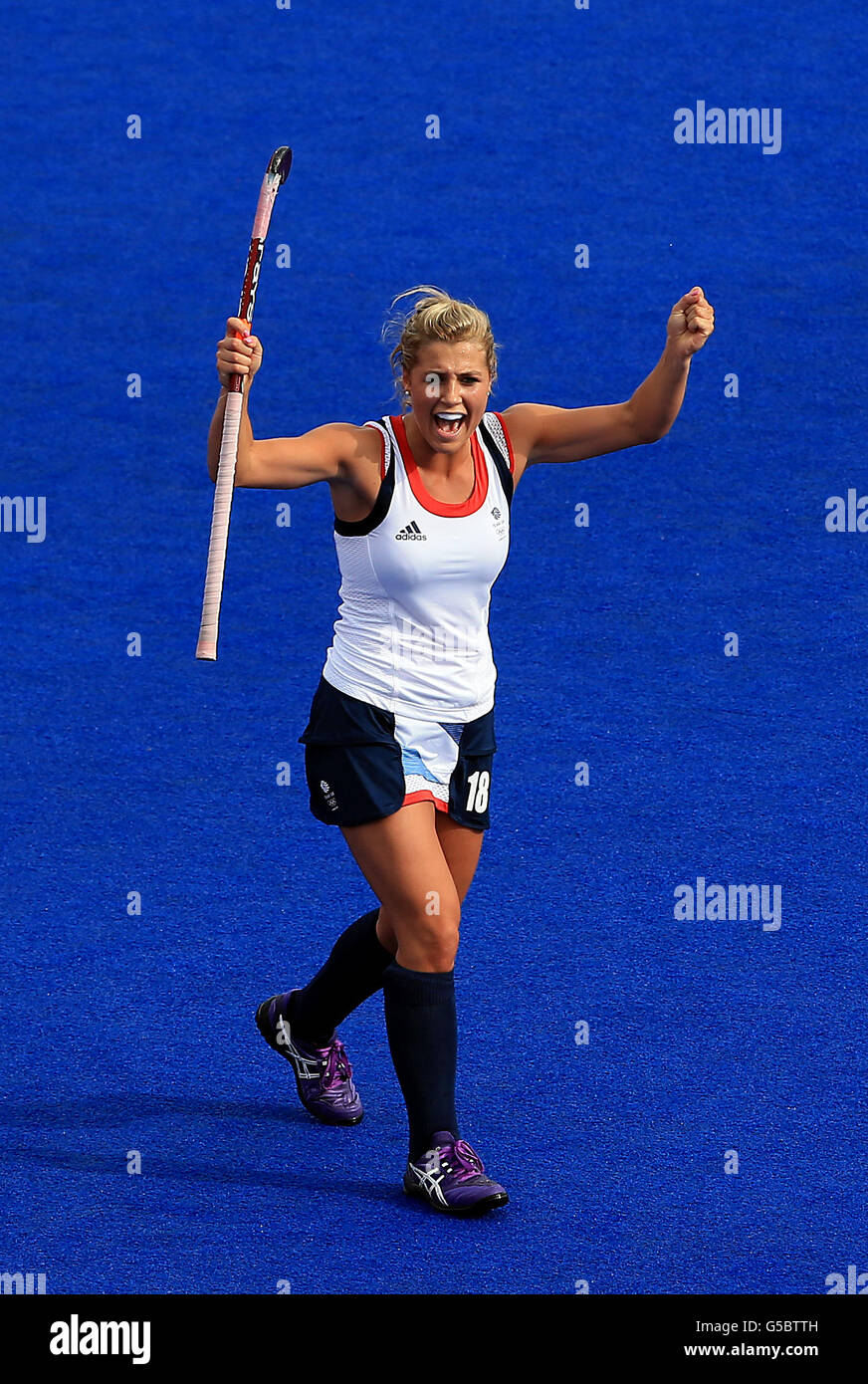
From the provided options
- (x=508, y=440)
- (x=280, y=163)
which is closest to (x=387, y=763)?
(x=508, y=440)

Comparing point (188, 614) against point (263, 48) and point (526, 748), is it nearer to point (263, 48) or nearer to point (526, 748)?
point (526, 748)

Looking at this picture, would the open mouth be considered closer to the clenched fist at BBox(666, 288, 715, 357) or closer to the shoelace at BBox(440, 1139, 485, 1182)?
the clenched fist at BBox(666, 288, 715, 357)

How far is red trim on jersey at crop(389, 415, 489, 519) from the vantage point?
454 centimetres

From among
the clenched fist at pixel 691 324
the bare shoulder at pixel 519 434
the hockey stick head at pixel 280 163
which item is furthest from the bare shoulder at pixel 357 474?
the clenched fist at pixel 691 324

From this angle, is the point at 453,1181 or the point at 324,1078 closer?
the point at 453,1181

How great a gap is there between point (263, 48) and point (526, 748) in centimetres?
782

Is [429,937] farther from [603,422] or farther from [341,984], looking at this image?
[603,422]

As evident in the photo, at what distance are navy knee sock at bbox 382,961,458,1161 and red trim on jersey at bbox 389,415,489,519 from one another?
109cm

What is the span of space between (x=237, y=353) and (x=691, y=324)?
3.68ft

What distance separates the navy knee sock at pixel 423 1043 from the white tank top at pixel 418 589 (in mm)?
635

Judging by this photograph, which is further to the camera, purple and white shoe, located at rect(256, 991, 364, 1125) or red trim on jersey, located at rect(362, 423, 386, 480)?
purple and white shoe, located at rect(256, 991, 364, 1125)

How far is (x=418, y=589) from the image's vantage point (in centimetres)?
452

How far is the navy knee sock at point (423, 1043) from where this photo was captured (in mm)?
4602

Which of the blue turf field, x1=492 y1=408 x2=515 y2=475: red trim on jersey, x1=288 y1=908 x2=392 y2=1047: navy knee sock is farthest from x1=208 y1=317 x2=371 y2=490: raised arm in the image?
the blue turf field
